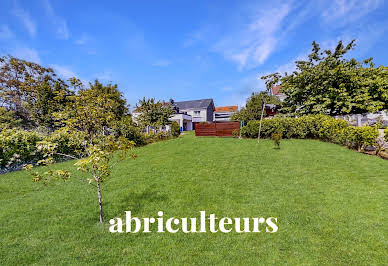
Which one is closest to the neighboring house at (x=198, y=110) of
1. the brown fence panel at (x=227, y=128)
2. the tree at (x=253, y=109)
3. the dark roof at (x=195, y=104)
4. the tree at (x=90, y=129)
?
the dark roof at (x=195, y=104)

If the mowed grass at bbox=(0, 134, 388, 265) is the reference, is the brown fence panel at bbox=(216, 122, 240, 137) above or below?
above

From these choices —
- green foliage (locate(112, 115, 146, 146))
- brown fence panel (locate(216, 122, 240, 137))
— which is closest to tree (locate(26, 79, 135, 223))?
green foliage (locate(112, 115, 146, 146))

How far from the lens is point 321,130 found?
1396 centimetres

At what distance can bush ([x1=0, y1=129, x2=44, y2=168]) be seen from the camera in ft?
32.7

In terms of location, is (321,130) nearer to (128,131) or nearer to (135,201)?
(135,201)

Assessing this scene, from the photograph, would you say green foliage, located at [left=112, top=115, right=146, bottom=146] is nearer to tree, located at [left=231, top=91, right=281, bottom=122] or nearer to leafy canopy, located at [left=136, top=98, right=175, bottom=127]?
leafy canopy, located at [left=136, top=98, right=175, bottom=127]

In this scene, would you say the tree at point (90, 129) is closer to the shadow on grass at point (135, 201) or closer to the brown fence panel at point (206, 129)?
the shadow on grass at point (135, 201)

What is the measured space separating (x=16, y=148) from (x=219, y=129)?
17.3m

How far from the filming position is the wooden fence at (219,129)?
66.6ft

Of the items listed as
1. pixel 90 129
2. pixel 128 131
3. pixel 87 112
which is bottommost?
pixel 128 131

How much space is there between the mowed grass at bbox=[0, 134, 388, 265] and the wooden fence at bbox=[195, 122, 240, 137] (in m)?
11.7

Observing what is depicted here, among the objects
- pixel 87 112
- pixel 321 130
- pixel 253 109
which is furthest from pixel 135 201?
pixel 253 109

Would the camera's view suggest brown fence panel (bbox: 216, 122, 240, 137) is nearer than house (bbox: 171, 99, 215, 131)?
Yes

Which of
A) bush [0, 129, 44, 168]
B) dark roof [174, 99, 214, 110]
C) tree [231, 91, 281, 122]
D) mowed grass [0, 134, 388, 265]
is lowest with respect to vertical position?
mowed grass [0, 134, 388, 265]
